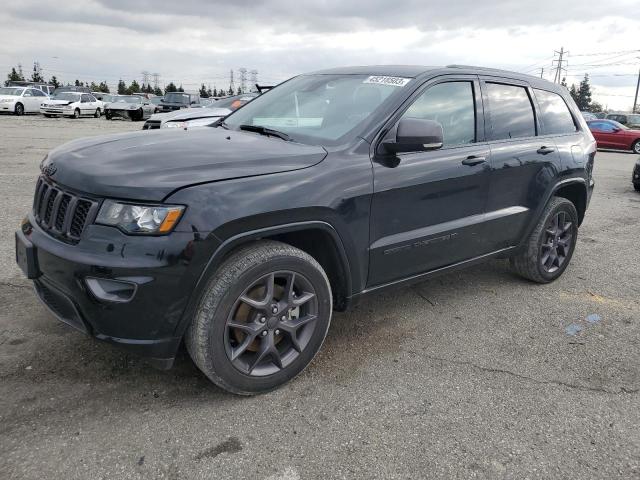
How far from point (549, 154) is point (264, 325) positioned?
2.83 meters

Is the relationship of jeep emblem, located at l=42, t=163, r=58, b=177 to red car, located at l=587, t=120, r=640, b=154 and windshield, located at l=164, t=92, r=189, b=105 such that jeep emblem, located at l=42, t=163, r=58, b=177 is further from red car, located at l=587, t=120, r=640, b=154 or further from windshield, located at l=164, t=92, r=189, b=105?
windshield, located at l=164, t=92, r=189, b=105

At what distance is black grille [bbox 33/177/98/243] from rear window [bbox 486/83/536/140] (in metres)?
2.74

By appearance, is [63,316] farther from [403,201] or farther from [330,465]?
[403,201]

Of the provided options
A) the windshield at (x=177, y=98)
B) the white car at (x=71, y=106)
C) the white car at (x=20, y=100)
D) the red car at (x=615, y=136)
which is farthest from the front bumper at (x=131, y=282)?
the white car at (x=20, y=100)

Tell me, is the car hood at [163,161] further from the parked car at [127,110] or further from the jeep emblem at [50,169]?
the parked car at [127,110]

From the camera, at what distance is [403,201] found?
3141 mm

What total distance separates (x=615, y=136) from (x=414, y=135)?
70.3 ft

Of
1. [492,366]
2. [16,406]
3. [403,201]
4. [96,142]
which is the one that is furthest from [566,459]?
[96,142]

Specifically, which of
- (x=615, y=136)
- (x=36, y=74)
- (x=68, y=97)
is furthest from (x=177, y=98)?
(x=36, y=74)

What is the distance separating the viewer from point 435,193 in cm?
332

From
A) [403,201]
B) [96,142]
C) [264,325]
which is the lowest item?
[264,325]

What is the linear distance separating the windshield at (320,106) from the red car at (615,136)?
2029 centimetres

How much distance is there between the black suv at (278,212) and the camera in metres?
2.36

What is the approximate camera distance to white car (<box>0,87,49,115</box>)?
2684cm
